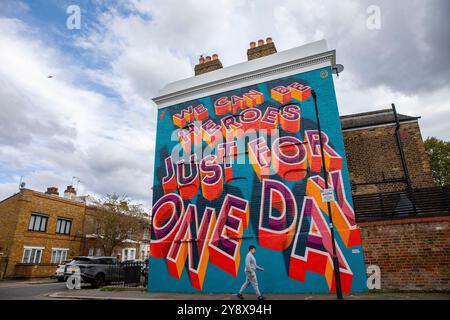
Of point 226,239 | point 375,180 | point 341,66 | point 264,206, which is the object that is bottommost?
point 226,239

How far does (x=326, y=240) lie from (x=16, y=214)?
2469 cm

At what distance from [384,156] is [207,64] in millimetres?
10531

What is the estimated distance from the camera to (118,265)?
1702 centimetres

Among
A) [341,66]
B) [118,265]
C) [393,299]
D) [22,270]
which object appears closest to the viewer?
[393,299]

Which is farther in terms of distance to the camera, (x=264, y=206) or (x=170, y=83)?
(x=170, y=83)

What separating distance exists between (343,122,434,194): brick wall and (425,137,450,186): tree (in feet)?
52.2

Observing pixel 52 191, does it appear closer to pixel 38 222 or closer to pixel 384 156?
pixel 38 222

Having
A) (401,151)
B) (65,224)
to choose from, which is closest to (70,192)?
(65,224)

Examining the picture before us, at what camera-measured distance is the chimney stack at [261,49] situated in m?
14.6

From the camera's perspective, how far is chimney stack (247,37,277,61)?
574 inches

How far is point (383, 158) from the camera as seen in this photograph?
45.9ft
